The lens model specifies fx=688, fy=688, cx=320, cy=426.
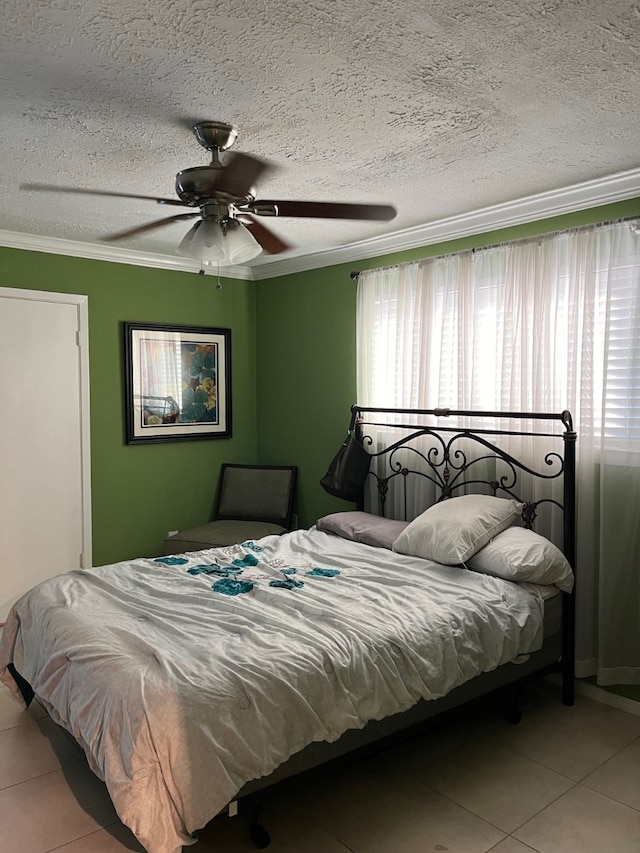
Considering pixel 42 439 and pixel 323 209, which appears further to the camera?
pixel 42 439

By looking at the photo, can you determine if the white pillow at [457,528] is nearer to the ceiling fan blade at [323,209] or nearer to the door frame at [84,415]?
the ceiling fan blade at [323,209]

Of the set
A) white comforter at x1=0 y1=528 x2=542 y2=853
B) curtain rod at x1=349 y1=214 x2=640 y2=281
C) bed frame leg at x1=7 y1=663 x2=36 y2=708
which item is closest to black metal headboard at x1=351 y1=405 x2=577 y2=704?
white comforter at x1=0 y1=528 x2=542 y2=853

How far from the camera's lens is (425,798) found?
2598 mm

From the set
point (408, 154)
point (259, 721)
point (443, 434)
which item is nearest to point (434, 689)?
point (259, 721)

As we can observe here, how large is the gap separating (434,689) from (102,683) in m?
1.21

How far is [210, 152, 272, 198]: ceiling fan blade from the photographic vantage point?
7.06ft

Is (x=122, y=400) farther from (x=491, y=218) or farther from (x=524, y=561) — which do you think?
(x=524, y=561)

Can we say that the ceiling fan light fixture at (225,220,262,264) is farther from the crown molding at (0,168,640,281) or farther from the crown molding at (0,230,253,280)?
the crown molding at (0,230,253,280)

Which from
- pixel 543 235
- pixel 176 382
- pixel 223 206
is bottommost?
pixel 176 382

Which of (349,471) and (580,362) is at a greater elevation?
(580,362)

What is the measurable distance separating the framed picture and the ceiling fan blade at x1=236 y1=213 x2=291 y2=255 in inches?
79.7

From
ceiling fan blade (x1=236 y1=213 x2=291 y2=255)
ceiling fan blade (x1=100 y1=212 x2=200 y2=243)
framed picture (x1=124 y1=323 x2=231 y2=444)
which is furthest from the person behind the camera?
framed picture (x1=124 y1=323 x2=231 y2=444)

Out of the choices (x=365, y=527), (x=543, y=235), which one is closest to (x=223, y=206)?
(x=543, y=235)

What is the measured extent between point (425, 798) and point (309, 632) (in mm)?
780
